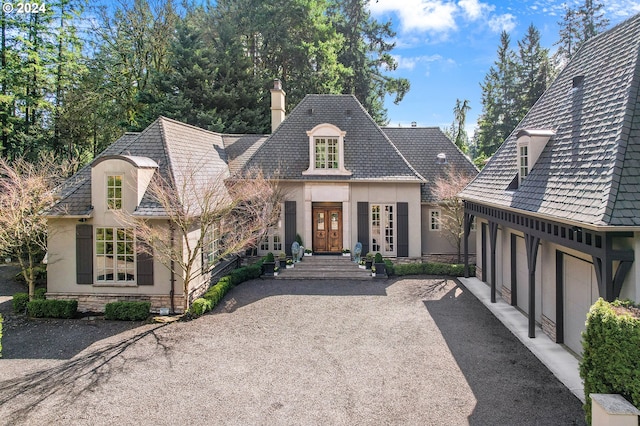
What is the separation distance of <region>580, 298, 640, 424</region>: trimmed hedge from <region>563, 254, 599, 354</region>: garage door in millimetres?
2281

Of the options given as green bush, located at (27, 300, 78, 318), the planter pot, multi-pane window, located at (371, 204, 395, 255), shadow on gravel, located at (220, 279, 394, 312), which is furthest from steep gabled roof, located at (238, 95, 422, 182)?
green bush, located at (27, 300, 78, 318)

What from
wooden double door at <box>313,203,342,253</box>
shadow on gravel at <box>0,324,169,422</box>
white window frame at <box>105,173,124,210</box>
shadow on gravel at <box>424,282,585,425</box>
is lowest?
shadow on gravel at <box>0,324,169,422</box>

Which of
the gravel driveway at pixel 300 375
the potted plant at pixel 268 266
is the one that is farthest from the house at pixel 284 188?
the gravel driveway at pixel 300 375

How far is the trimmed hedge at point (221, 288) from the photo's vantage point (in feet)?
42.2

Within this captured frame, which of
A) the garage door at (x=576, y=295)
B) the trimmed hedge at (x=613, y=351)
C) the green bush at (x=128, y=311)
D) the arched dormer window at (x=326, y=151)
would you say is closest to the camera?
the trimmed hedge at (x=613, y=351)

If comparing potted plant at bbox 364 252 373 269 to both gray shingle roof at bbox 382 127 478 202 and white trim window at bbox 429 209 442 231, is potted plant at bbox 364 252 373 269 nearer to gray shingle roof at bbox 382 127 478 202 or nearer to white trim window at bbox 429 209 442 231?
white trim window at bbox 429 209 442 231

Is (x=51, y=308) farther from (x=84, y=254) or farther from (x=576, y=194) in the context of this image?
(x=576, y=194)

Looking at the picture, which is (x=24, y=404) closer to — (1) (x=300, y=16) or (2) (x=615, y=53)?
(2) (x=615, y=53)

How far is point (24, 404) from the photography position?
771cm

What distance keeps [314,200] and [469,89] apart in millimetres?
36926

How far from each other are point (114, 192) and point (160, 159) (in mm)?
2029

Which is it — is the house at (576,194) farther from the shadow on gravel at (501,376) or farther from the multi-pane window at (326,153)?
the multi-pane window at (326,153)

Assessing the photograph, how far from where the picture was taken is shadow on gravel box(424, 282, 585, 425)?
23.1 ft

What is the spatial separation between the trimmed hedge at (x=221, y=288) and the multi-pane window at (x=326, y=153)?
17.2ft
